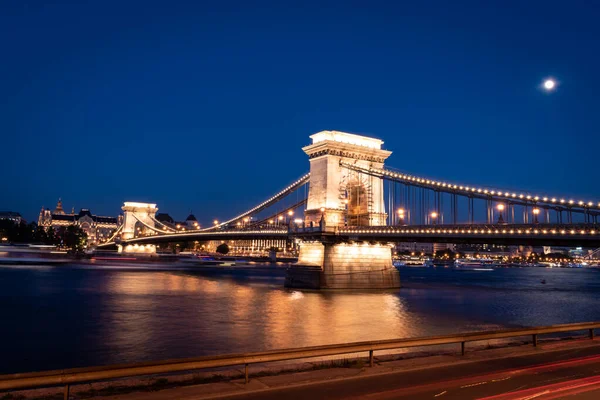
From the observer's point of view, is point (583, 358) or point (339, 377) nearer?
point (339, 377)

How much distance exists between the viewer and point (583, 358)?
13.5 m

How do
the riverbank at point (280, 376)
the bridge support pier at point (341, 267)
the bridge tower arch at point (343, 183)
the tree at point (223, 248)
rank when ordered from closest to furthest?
1. the riverbank at point (280, 376)
2. the bridge support pier at point (341, 267)
3. the bridge tower arch at point (343, 183)
4. the tree at point (223, 248)

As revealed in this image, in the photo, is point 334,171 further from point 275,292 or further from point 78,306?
point 78,306

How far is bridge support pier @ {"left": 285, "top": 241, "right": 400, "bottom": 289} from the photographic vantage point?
4712cm

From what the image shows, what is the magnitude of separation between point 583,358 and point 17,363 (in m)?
17.1

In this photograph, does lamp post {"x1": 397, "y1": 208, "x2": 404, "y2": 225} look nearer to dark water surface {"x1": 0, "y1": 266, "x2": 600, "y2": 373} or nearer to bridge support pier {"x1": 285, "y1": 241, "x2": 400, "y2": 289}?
bridge support pier {"x1": 285, "y1": 241, "x2": 400, "y2": 289}

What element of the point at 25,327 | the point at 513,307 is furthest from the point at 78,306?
the point at 513,307

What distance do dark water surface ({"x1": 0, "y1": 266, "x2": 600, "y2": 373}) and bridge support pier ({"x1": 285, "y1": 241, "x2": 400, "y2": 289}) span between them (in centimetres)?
170

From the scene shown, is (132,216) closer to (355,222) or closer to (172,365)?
(355,222)

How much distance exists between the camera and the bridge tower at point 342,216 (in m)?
47.6

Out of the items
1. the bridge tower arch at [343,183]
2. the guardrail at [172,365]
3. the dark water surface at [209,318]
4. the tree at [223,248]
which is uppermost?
the bridge tower arch at [343,183]

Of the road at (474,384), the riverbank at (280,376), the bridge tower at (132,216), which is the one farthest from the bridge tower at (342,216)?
the bridge tower at (132,216)

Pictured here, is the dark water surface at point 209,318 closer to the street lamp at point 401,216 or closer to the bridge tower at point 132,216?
the street lamp at point 401,216

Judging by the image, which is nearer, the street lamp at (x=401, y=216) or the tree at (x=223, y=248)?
the street lamp at (x=401, y=216)
